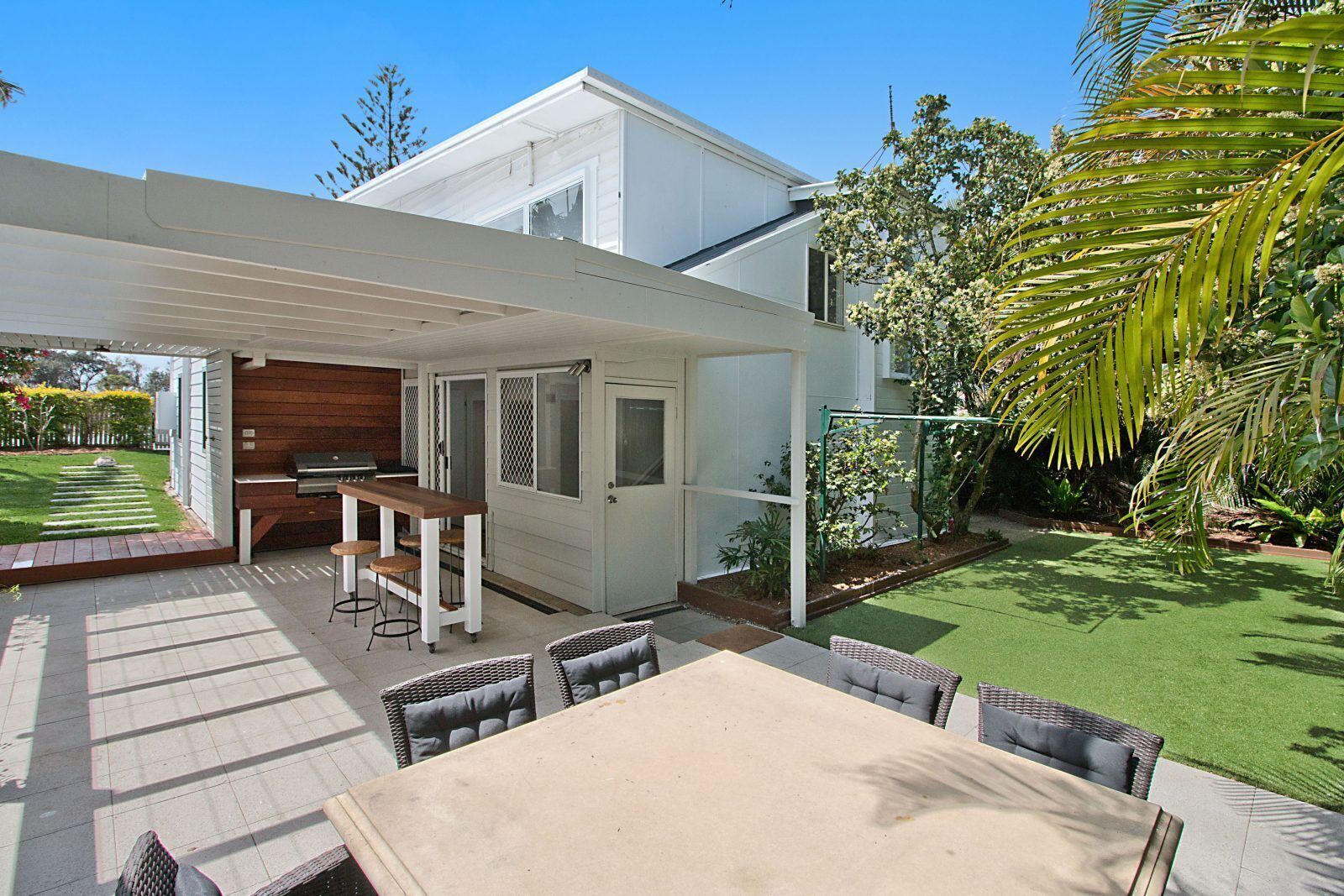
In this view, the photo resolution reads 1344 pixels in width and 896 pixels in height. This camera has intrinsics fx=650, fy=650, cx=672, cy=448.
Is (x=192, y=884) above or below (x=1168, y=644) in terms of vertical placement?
above

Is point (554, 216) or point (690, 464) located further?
point (554, 216)

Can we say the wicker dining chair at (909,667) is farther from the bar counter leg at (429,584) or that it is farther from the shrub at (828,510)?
the shrub at (828,510)

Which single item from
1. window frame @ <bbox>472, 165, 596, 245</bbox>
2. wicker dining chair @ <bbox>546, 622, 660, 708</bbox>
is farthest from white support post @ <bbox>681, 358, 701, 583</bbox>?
wicker dining chair @ <bbox>546, 622, 660, 708</bbox>

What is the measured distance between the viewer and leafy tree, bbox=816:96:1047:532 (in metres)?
7.39

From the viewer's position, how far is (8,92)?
6.28 m

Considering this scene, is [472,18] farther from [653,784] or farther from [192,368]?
[653,784]

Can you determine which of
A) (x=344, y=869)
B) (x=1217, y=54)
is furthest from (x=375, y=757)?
(x=1217, y=54)

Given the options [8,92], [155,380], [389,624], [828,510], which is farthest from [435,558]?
[155,380]

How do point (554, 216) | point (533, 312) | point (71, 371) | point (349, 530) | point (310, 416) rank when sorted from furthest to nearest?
point (71, 371) < point (310, 416) < point (554, 216) < point (349, 530) < point (533, 312)

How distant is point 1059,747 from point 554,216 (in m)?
6.95

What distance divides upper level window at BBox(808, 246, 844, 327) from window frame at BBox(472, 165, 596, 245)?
2802 mm

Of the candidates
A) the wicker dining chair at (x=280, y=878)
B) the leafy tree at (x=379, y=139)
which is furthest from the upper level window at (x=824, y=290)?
the leafy tree at (x=379, y=139)

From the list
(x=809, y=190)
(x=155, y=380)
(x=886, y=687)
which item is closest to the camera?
(x=886, y=687)

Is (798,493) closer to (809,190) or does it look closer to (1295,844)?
(1295,844)
